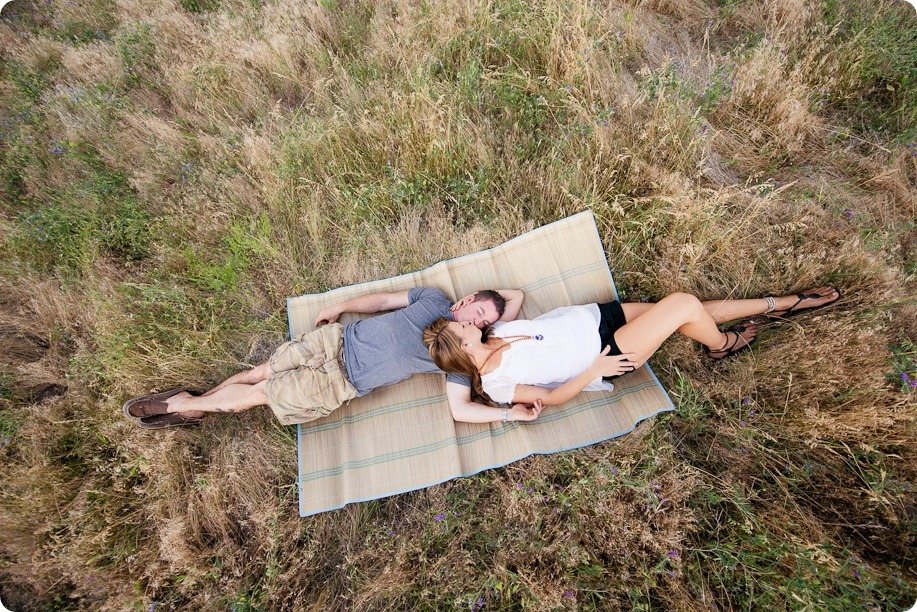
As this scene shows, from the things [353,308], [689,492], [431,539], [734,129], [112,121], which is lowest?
[431,539]

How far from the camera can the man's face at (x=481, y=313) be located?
303cm

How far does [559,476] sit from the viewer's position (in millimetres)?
2805

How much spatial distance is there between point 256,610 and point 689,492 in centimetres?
272

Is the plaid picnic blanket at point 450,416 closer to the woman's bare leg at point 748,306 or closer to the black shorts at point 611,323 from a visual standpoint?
the black shorts at point 611,323

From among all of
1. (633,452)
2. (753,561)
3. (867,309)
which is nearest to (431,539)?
(633,452)

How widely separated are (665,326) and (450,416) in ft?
5.43

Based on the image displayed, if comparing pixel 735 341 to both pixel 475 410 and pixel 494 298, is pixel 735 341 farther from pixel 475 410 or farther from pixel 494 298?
pixel 475 410

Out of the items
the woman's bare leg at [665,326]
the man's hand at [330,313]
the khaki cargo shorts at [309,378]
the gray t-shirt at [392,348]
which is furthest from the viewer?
the man's hand at [330,313]

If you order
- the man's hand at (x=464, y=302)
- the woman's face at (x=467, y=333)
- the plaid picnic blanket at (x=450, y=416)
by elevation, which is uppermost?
the man's hand at (x=464, y=302)

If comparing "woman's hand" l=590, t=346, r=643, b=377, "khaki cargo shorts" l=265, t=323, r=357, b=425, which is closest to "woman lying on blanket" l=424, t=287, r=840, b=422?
"woman's hand" l=590, t=346, r=643, b=377

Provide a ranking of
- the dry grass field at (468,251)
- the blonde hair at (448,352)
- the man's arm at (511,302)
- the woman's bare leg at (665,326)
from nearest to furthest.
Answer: the dry grass field at (468,251) < the woman's bare leg at (665,326) < the blonde hair at (448,352) < the man's arm at (511,302)

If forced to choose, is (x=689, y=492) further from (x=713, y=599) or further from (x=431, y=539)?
(x=431, y=539)

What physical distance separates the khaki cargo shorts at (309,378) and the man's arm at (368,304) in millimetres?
126

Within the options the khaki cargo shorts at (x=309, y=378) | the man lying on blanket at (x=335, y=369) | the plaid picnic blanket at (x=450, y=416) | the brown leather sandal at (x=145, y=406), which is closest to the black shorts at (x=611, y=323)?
the plaid picnic blanket at (x=450, y=416)
